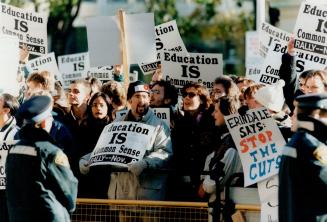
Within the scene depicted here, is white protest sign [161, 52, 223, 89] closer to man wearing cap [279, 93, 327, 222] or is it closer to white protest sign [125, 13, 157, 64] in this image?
white protest sign [125, 13, 157, 64]

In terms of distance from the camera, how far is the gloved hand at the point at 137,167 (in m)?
11.9

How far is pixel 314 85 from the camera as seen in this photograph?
11.9m

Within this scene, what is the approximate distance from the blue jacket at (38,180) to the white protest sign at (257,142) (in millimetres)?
2026

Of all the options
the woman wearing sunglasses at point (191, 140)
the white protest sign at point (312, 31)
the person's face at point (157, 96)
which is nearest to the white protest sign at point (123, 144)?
the woman wearing sunglasses at point (191, 140)

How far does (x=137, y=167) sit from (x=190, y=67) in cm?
323

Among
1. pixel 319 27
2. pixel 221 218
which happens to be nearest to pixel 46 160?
pixel 221 218

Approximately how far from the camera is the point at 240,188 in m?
11.2

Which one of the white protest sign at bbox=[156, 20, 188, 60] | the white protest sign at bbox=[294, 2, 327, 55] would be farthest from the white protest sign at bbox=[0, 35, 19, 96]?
the white protest sign at bbox=[294, 2, 327, 55]

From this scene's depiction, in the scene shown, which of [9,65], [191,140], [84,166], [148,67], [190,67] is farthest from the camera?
[148,67]

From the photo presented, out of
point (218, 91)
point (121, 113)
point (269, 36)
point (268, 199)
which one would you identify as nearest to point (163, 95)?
point (218, 91)

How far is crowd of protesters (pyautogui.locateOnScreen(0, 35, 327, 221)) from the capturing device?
9.34 m

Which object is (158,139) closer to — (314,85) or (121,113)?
(121,113)

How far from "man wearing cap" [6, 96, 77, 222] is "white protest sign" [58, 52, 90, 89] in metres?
8.30

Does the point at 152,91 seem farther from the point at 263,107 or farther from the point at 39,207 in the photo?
the point at 39,207
